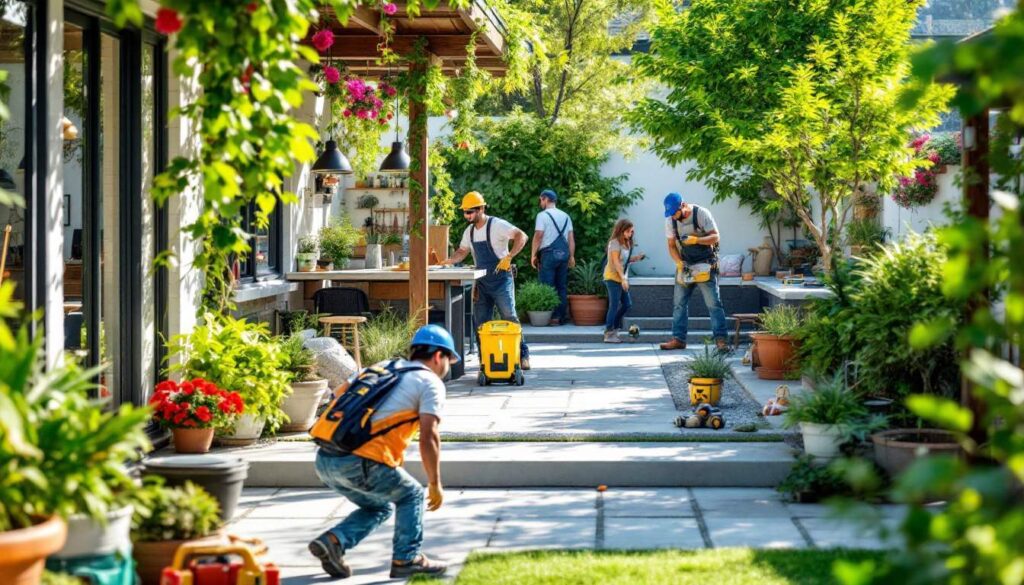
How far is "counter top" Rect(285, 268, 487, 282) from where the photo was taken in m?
12.3

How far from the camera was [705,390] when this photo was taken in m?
10.0

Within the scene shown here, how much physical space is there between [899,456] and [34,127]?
492 centimetres

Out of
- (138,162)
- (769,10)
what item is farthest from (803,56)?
(138,162)

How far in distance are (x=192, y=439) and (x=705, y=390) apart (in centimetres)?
395

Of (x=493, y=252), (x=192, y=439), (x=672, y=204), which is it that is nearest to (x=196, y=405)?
(x=192, y=439)

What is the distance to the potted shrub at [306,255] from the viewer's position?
1269 centimetres

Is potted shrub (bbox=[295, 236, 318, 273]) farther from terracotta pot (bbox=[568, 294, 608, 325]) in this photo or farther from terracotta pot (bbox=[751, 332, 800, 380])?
terracotta pot (bbox=[568, 294, 608, 325])

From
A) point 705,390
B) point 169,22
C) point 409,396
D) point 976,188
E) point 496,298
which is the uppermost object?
point 169,22

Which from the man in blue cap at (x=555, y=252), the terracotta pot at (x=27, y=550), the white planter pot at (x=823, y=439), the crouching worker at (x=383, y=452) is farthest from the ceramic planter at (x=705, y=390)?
the man in blue cap at (x=555, y=252)

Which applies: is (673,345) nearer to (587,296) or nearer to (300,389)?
(587,296)

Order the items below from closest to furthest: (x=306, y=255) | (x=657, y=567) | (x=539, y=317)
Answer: (x=657, y=567), (x=306, y=255), (x=539, y=317)

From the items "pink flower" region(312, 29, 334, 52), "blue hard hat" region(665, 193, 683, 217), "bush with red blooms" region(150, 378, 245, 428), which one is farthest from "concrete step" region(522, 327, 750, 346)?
"bush with red blooms" region(150, 378, 245, 428)

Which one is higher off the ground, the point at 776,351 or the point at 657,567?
the point at 776,351

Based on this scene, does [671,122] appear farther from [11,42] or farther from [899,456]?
[11,42]
